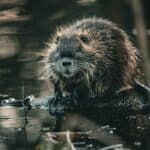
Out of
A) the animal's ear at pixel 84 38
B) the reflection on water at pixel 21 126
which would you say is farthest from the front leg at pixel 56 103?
the animal's ear at pixel 84 38

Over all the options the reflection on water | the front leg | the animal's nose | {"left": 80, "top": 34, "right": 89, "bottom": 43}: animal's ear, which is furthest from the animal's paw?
{"left": 80, "top": 34, "right": 89, "bottom": 43}: animal's ear

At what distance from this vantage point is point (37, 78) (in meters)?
8.15

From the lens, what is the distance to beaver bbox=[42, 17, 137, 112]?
22.7ft

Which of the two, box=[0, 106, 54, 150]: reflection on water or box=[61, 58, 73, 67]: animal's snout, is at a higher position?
box=[61, 58, 73, 67]: animal's snout

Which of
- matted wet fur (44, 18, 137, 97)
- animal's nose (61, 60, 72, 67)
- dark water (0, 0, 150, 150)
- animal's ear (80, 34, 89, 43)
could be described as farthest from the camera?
animal's ear (80, 34, 89, 43)

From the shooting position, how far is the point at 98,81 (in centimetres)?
722

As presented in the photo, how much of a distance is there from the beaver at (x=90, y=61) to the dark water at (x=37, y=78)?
34 centimetres

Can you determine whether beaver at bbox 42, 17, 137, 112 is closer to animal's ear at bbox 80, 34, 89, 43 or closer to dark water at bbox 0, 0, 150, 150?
animal's ear at bbox 80, 34, 89, 43

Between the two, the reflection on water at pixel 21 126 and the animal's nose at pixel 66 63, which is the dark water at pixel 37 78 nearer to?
the reflection on water at pixel 21 126

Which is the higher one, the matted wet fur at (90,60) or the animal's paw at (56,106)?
the matted wet fur at (90,60)

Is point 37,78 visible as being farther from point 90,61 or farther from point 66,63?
point 66,63

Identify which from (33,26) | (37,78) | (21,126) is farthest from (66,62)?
(33,26)

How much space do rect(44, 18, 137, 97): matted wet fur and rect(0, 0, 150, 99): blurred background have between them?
479 mm

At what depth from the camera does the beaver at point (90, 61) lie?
691cm
